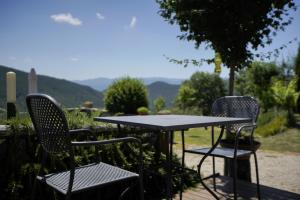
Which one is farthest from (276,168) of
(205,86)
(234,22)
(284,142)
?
(205,86)

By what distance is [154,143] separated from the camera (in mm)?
3492

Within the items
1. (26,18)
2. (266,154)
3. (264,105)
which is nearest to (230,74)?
(266,154)

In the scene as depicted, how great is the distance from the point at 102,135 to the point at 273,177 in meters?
2.76

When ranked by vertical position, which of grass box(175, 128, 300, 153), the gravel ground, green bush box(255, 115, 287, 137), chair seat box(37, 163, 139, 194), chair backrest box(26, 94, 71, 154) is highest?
chair backrest box(26, 94, 71, 154)

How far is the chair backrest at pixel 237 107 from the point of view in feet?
9.45

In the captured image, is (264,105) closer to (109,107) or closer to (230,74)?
(109,107)

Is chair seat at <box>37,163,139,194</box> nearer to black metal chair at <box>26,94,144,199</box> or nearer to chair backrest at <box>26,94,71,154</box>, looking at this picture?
black metal chair at <box>26,94,144,199</box>

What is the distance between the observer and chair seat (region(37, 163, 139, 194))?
1616 millimetres

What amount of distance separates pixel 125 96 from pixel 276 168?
6.78 metres

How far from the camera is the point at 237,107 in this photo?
3.04m

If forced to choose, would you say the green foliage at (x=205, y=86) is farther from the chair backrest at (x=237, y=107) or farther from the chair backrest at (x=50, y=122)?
the chair backrest at (x=50, y=122)

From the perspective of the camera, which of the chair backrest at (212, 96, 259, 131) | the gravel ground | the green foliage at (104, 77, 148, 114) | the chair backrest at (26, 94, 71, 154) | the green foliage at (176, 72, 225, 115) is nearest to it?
the chair backrest at (26, 94, 71, 154)

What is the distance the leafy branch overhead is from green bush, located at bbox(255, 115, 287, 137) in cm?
536

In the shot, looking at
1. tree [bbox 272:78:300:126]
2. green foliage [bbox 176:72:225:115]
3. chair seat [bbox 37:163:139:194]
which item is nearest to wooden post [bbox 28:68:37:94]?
chair seat [bbox 37:163:139:194]
